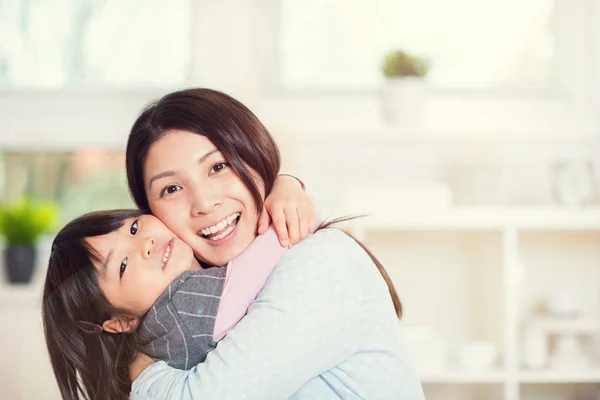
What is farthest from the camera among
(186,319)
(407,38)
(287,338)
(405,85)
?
(407,38)

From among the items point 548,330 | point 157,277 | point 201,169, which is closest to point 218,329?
point 157,277

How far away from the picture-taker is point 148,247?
1.24 meters

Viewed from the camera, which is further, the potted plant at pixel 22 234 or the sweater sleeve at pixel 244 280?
the potted plant at pixel 22 234

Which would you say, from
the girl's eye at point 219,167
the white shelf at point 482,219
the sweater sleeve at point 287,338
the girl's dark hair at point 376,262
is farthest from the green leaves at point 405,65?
the sweater sleeve at point 287,338

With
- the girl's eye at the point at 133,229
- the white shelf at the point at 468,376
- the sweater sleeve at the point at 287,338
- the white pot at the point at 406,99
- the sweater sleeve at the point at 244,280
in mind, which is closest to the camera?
the sweater sleeve at the point at 287,338

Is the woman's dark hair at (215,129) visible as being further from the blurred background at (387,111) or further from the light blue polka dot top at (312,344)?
the blurred background at (387,111)

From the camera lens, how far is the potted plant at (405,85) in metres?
2.84

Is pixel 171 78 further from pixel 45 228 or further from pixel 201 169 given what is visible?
pixel 201 169

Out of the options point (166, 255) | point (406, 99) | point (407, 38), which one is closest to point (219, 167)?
point (166, 255)

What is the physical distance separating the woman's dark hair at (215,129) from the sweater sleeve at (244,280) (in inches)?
5.6

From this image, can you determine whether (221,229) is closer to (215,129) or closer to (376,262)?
(215,129)

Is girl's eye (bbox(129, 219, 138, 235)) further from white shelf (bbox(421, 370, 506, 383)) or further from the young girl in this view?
white shelf (bbox(421, 370, 506, 383))

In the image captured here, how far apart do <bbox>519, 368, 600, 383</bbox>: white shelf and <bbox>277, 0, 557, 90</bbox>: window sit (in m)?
1.13

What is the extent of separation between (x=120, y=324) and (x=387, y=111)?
1814mm
